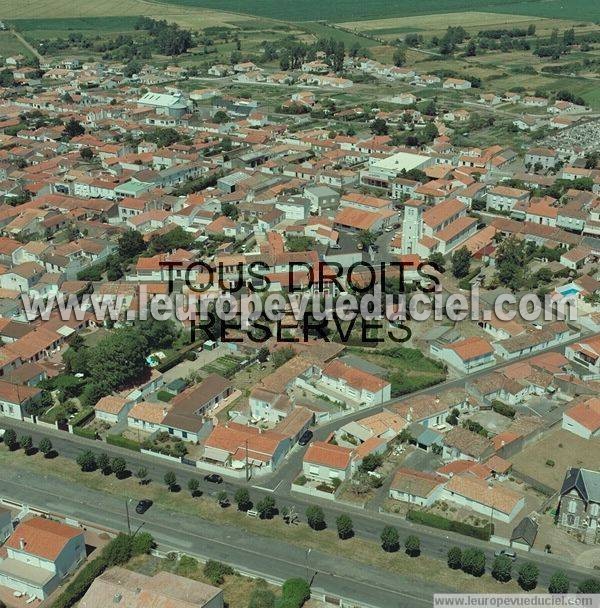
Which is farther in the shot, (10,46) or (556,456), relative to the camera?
(10,46)

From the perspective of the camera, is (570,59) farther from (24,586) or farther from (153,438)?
(24,586)

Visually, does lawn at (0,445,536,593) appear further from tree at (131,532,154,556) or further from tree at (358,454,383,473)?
tree at (358,454,383,473)

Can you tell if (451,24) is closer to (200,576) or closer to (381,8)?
(381,8)

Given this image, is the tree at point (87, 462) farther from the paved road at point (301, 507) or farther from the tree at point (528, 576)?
the tree at point (528, 576)

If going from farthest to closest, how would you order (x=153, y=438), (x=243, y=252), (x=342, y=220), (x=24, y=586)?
(x=342, y=220)
(x=243, y=252)
(x=153, y=438)
(x=24, y=586)

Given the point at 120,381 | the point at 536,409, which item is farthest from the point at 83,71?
the point at 536,409

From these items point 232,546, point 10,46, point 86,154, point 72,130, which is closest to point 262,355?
point 232,546
